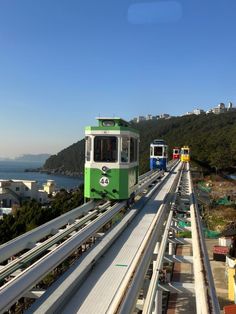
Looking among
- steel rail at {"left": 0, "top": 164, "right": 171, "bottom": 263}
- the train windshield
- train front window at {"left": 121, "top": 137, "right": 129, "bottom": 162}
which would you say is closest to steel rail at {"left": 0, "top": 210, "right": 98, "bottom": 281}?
steel rail at {"left": 0, "top": 164, "right": 171, "bottom": 263}

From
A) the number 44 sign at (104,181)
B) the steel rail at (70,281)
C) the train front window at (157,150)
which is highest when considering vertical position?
the train front window at (157,150)

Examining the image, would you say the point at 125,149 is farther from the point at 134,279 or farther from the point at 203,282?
the point at 203,282

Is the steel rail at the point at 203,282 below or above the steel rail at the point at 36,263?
below

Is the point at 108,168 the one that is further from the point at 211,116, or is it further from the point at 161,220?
the point at 211,116

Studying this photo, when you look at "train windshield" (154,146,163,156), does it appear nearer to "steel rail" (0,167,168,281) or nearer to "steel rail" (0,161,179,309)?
"steel rail" (0,161,179,309)

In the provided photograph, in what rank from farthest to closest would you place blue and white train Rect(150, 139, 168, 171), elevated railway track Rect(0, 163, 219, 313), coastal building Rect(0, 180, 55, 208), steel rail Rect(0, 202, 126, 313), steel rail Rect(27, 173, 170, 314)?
coastal building Rect(0, 180, 55, 208)
blue and white train Rect(150, 139, 168, 171)
elevated railway track Rect(0, 163, 219, 313)
steel rail Rect(27, 173, 170, 314)
steel rail Rect(0, 202, 126, 313)

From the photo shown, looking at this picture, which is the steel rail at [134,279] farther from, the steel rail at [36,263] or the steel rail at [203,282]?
the steel rail at [36,263]

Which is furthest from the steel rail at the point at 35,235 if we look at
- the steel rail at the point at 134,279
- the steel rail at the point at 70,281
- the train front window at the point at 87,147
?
the steel rail at the point at 134,279

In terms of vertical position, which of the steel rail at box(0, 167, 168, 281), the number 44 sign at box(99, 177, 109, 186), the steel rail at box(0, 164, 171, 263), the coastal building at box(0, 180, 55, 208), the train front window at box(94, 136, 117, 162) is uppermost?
the train front window at box(94, 136, 117, 162)
